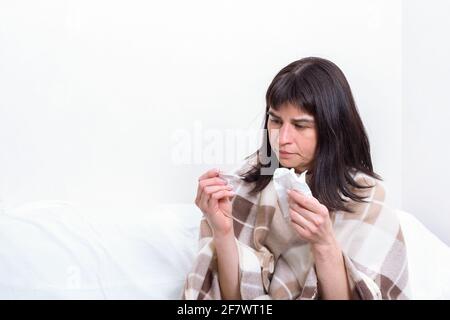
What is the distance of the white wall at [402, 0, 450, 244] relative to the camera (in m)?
1.28

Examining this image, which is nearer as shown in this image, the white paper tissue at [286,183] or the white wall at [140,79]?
the white paper tissue at [286,183]

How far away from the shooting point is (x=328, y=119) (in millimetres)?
943

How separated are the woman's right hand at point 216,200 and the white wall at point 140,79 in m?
0.48

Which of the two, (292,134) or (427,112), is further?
(427,112)

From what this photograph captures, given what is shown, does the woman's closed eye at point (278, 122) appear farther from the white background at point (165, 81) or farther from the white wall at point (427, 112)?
the white wall at point (427, 112)

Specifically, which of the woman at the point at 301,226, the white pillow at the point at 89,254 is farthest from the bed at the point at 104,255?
the woman at the point at 301,226

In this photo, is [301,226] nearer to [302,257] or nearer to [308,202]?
[308,202]

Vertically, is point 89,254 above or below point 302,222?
below

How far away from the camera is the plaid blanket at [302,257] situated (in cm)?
89

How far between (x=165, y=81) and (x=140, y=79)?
7 cm

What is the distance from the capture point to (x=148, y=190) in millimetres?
1362

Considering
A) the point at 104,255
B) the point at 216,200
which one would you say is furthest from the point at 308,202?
the point at 104,255

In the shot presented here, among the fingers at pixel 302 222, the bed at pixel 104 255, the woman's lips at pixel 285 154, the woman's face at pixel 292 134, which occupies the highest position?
the woman's face at pixel 292 134

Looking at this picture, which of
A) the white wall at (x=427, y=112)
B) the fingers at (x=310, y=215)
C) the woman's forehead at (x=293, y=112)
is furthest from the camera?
the white wall at (x=427, y=112)
